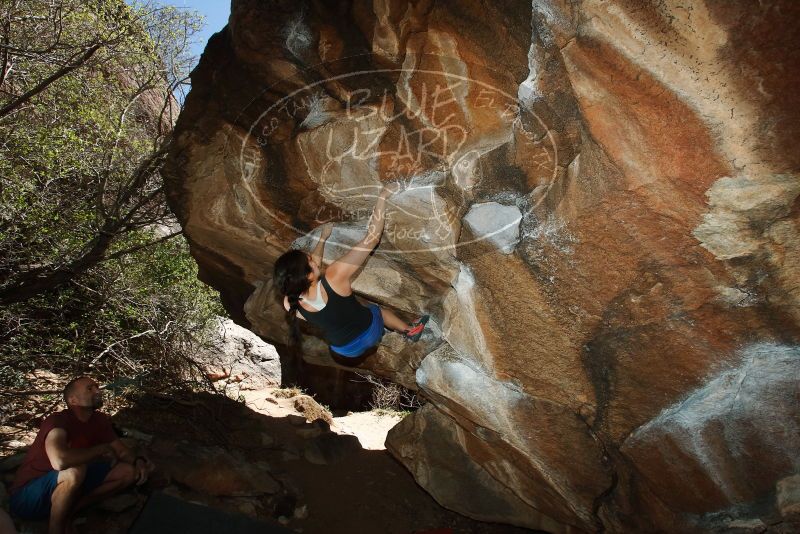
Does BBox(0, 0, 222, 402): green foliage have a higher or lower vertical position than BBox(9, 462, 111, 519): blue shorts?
higher

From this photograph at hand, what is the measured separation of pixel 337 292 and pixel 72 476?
2182 mm

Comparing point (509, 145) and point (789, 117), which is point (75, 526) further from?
point (789, 117)

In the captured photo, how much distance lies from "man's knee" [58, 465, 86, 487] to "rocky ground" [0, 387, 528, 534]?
1.22 ft

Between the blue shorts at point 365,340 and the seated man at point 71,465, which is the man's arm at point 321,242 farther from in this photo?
the seated man at point 71,465

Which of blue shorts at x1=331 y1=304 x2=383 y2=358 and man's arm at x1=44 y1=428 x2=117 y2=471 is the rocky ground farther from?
blue shorts at x1=331 y1=304 x2=383 y2=358

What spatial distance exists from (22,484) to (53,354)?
2.74 m

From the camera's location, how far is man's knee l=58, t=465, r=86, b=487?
11.4 ft

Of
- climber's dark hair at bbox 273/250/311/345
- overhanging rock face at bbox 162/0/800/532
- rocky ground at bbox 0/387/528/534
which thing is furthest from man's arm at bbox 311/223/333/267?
rocky ground at bbox 0/387/528/534

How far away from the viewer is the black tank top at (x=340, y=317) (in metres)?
3.43

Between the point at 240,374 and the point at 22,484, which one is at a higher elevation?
the point at 240,374

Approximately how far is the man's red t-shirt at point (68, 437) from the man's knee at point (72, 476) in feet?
0.32

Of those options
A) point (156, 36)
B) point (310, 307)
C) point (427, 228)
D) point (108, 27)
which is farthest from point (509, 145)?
point (156, 36)

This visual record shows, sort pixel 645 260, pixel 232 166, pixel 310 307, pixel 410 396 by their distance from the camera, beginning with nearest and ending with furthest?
1. pixel 645 260
2. pixel 310 307
3. pixel 232 166
4. pixel 410 396

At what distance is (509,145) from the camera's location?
117 inches
